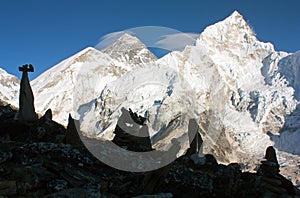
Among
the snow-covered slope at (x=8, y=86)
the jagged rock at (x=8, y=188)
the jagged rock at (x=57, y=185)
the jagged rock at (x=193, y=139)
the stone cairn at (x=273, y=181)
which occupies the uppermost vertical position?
the snow-covered slope at (x=8, y=86)

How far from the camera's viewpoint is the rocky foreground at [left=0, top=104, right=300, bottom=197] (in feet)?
30.1

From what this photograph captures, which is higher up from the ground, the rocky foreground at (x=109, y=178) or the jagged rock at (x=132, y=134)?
the jagged rock at (x=132, y=134)

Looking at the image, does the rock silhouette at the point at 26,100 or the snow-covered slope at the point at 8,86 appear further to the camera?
the snow-covered slope at the point at 8,86

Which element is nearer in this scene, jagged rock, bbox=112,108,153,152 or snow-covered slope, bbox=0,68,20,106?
jagged rock, bbox=112,108,153,152

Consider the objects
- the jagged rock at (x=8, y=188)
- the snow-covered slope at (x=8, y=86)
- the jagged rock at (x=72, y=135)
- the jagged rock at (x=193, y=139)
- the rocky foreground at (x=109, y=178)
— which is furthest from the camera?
the snow-covered slope at (x=8, y=86)

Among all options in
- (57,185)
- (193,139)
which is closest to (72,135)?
(57,185)

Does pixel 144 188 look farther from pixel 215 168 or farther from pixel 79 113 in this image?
pixel 79 113

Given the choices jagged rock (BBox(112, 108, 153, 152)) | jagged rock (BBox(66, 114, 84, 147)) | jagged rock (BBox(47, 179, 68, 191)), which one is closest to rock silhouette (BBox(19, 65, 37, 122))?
jagged rock (BBox(66, 114, 84, 147))

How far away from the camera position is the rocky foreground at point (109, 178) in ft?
30.1

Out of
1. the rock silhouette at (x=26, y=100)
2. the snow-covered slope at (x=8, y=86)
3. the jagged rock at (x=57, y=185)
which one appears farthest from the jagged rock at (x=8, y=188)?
the snow-covered slope at (x=8, y=86)

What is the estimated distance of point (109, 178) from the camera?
11242 millimetres

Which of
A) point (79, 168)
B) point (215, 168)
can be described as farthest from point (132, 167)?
point (215, 168)

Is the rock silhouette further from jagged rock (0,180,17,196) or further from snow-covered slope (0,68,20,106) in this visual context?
snow-covered slope (0,68,20,106)

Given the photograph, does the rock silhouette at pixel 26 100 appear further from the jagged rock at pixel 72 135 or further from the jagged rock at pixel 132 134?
the jagged rock at pixel 132 134
